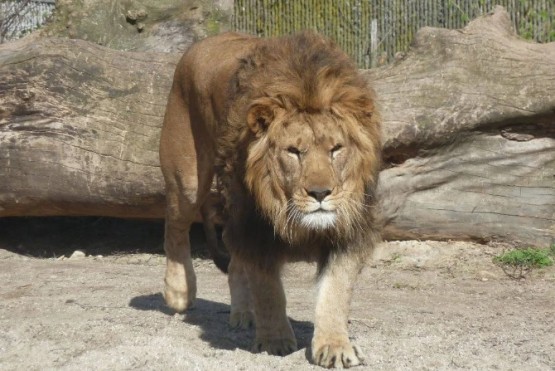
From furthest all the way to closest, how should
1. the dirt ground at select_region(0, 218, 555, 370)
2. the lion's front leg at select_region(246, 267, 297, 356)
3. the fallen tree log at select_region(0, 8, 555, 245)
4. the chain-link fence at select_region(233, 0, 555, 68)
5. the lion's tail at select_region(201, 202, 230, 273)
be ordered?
the chain-link fence at select_region(233, 0, 555, 68) → the fallen tree log at select_region(0, 8, 555, 245) → the lion's tail at select_region(201, 202, 230, 273) → the lion's front leg at select_region(246, 267, 297, 356) → the dirt ground at select_region(0, 218, 555, 370)

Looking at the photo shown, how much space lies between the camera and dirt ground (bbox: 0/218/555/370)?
4246 millimetres

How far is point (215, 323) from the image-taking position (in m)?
5.48

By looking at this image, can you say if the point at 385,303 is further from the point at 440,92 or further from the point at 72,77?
the point at 72,77

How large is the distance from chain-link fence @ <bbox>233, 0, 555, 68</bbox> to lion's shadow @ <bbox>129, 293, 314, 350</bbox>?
6.32m

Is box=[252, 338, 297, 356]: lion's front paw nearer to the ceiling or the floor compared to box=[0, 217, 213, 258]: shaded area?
nearer to the ceiling

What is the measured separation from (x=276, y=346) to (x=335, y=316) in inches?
14.5

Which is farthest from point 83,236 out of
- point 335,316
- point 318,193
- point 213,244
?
point 318,193

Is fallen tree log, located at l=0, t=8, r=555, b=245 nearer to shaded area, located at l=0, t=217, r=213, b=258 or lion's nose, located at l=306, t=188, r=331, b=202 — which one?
shaded area, located at l=0, t=217, r=213, b=258

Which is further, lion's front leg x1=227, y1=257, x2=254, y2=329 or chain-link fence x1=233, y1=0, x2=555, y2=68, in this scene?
chain-link fence x1=233, y1=0, x2=555, y2=68

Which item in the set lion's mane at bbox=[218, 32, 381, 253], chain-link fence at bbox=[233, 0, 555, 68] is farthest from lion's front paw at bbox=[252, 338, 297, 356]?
chain-link fence at bbox=[233, 0, 555, 68]

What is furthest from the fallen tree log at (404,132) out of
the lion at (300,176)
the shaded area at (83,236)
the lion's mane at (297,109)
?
the lion's mane at (297,109)

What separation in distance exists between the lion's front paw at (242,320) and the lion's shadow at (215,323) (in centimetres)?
5

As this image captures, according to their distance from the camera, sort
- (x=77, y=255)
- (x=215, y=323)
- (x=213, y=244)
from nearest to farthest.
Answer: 1. (x=215, y=323)
2. (x=213, y=244)
3. (x=77, y=255)

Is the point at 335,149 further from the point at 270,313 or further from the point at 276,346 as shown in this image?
the point at 276,346
